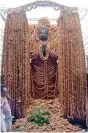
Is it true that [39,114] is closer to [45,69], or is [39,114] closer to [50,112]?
[50,112]

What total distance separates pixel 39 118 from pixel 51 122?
0.19 metres

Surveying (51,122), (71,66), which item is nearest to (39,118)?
(51,122)

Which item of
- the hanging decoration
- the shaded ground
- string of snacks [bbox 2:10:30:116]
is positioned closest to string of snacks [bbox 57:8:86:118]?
the hanging decoration

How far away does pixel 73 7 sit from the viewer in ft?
18.2

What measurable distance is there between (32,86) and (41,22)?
109cm

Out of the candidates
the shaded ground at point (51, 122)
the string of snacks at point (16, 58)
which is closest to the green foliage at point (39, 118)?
the shaded ground at point (51, 122)

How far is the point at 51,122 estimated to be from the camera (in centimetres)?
518

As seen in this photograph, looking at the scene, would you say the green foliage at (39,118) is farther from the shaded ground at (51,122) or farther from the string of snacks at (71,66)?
the string of snacks at (71,66)

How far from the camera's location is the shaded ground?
503 centimetres

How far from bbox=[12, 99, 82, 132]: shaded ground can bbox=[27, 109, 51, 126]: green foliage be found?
7 cm

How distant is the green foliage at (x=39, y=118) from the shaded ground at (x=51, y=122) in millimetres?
66

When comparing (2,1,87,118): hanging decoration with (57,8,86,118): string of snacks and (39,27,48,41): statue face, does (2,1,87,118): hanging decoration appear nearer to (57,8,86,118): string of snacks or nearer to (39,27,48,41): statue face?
(57,8,86,118): string of snacks

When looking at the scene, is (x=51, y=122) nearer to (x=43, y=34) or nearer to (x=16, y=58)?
(x=16, y=58)

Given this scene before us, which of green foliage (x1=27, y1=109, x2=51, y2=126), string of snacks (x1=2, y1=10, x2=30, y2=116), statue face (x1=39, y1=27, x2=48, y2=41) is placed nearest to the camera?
green foliage (x1=27, y1=109, x2=51, y2=126)
